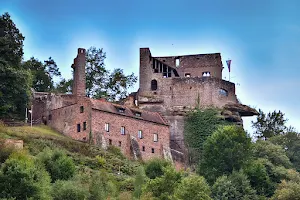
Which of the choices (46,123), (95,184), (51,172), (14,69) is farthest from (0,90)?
(95,184)

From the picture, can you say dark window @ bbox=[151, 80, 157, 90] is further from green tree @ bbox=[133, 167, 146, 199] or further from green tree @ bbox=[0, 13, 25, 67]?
green tree @ bbox=[133, 167, 146, 199]

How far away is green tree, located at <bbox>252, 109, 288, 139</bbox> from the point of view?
319 ft

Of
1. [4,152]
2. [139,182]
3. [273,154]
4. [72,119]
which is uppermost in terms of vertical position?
[72,119]

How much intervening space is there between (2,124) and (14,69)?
6.36m

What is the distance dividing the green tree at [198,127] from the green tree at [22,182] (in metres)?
30.1

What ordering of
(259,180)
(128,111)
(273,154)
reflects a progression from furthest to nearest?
(273,154) < (128,111) < (259,180)

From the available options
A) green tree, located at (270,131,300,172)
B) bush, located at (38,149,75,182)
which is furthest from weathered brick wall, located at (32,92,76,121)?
green tree, located at (270,131,300,172)

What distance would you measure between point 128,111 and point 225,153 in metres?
10.7

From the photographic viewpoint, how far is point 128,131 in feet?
260

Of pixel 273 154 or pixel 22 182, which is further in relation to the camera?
pixel 273 154

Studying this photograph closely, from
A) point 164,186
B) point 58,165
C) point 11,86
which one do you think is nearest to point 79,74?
point 11,86

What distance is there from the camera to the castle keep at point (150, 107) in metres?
77.8

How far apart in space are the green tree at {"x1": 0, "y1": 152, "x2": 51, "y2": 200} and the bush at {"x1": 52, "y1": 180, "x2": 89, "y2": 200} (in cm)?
83

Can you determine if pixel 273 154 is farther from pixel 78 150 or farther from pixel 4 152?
pixel 4 152
